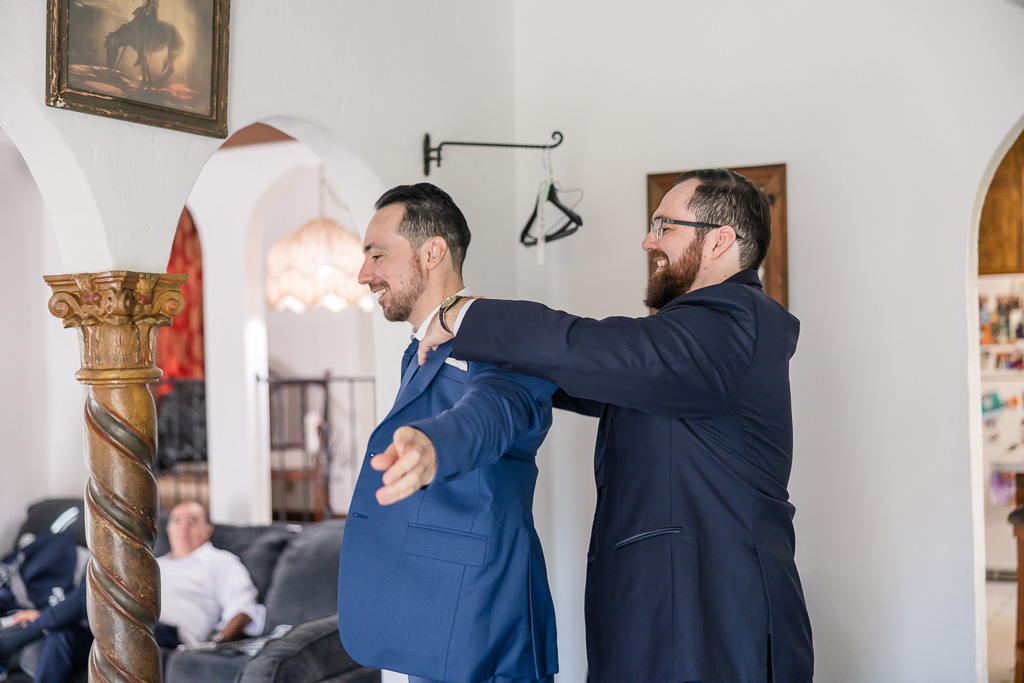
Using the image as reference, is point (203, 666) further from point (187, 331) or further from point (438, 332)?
point (187, 331)

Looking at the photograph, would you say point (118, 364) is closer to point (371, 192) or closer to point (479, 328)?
point (479, 328)

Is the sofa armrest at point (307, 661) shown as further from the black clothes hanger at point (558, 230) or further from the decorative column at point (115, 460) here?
the black clothes hanger at point (558, 230)

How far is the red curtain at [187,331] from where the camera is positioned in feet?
26.2

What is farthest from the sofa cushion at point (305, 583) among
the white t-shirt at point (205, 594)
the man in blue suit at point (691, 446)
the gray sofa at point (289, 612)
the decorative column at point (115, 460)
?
the man in blue suit at point (691, 446)

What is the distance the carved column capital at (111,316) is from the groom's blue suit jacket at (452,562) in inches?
25.7

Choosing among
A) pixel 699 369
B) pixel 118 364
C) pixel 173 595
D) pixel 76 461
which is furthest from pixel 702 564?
pixel 76 461

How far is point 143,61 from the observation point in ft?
6.81

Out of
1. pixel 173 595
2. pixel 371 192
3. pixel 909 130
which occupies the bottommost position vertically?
pixel 173 595

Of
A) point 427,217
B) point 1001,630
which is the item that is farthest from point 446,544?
point 1001,630

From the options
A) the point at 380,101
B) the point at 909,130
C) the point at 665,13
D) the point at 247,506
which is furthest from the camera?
the point at 247,506

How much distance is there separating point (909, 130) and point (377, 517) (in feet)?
8.01

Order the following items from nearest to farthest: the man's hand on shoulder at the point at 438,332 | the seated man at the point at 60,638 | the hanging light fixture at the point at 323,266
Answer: the man's hand on shoulder at the point at 438,332 < the seated man at the point at 60,638 < the hanging light fixture at the point at 323,266

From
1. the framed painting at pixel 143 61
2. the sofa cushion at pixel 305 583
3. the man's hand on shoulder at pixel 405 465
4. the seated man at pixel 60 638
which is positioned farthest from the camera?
the sofa cushion at pixel 305 583

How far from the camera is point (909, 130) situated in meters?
3.19
